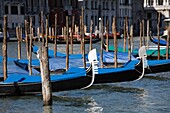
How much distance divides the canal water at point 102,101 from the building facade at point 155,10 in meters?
38.4

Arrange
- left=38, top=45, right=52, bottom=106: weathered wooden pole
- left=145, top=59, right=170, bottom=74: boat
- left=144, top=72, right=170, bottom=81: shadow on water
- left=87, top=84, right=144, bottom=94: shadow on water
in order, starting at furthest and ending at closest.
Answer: left=144, top=72, right=170, bottom=81: shadow on water, left=145, top=59, right=170, bottom=74: boat, left=87, top=84, right=144, bottom=94: shadow on water, left=38, top=45, right=52, bottom=106: weathered wooden pole

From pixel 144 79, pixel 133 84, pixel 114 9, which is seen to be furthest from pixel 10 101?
pixel 114 9

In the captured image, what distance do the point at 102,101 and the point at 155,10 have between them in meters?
41.5

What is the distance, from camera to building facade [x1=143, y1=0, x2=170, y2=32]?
51.1 meters

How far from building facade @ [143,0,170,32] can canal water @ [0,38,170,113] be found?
38.4 meters

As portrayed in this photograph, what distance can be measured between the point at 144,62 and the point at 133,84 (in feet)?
3.28

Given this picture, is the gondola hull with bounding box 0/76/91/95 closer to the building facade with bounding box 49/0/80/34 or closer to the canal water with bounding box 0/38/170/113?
the canal water with bounding box 0/38/170/113

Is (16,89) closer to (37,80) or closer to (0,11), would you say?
(37,80)

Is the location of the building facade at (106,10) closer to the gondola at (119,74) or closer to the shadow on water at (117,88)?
the shadow on water at (117,88)

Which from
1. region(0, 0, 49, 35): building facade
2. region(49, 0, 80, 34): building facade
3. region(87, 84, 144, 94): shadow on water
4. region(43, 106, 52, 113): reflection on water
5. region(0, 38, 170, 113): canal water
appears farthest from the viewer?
region(49, 0, 80, 34): building facade

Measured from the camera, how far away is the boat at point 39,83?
1083 cm

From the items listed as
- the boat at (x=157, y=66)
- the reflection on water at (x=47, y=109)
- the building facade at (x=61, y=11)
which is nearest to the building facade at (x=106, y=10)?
the building facade at (x=61, y=11)

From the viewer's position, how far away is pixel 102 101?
11.1 metres

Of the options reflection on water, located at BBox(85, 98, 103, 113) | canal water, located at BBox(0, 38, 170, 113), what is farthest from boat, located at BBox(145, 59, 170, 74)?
reflection on water, located at BBox(85, 98, 103, 113)
